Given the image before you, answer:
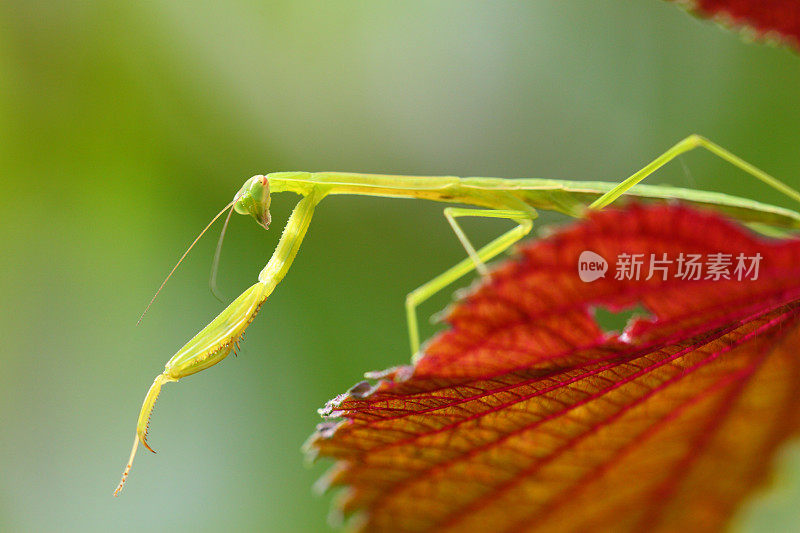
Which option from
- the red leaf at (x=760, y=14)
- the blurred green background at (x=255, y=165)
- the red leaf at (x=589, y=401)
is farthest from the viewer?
the blurred green background at (x=255, y=165)

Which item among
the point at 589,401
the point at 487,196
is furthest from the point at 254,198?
the point at 589,401

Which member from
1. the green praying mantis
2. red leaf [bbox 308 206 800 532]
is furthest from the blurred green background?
red leaf [bbox 308 206 800 532]

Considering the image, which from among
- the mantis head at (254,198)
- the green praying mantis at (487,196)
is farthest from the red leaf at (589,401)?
the mantis head at (254,198)

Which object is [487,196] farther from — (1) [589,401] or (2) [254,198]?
(1) [589,401]

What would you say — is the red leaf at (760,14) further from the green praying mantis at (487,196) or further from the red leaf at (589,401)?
the green praying mantis at (487,196)

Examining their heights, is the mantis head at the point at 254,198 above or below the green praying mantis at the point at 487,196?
above

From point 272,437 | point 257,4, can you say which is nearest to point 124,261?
point 272,437

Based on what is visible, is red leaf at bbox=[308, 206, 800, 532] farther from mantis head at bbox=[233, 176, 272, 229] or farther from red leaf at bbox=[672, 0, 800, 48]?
mantis head at bbox=[233, 176, 272, 229]
